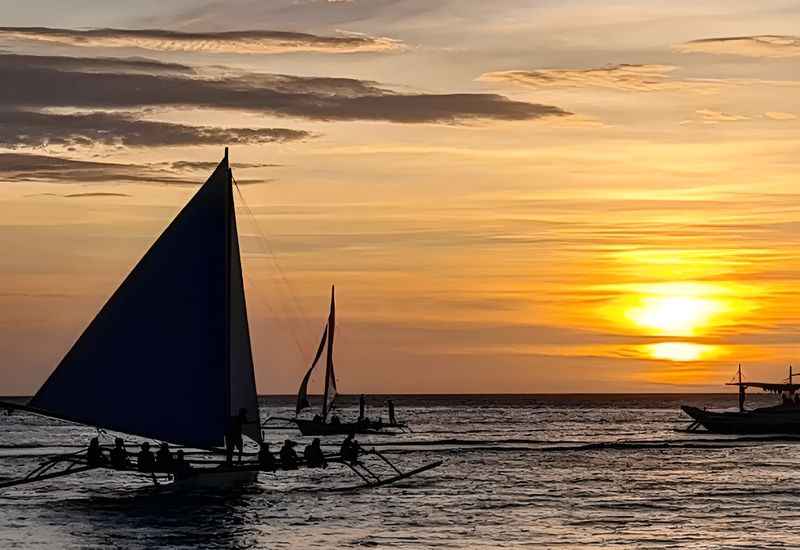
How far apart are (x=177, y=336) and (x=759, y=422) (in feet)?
255

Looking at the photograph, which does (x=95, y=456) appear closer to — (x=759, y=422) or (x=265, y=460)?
(x=265, y=460)

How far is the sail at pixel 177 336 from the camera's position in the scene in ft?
154

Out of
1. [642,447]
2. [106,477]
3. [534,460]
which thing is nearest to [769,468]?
[534,460]

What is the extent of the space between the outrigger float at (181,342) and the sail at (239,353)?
0.16 feet

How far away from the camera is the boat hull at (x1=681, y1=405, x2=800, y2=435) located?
113750 millimetres

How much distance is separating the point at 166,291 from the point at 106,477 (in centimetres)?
2247

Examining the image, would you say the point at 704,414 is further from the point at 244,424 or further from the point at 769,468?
the point at 244,424

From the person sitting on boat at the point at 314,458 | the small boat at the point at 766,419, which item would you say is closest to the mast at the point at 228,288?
the person sitting on boat at the point at 314,458

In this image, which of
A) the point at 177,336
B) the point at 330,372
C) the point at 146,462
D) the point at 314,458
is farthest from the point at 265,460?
the point at 330,372

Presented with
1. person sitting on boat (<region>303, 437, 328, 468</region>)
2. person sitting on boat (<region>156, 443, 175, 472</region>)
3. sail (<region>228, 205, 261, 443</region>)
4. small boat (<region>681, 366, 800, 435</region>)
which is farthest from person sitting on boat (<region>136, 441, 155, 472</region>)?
small boat (<region>681, 366, 800, 435</region>)

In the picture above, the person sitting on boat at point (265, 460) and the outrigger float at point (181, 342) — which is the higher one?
the outrigger float at point (181, 342)

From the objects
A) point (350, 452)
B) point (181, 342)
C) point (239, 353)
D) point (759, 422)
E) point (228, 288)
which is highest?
point (228, 288)

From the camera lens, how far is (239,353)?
49375mm

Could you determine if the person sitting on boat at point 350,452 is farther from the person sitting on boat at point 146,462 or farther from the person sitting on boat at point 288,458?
the person sitting on boat at point 146,462
